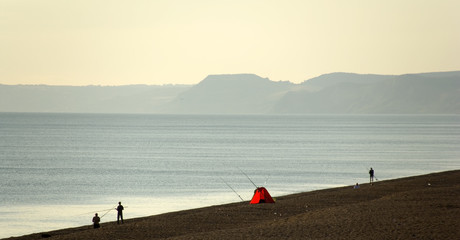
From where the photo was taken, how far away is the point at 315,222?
2411 centimetres

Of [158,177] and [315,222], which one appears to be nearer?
[315,222]

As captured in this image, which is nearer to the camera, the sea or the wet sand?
the wet sand

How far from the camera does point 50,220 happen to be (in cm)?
3381

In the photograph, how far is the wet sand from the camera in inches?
852

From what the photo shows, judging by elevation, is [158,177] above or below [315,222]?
above

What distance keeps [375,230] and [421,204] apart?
19.5 ft

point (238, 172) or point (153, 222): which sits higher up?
point (238, 172)

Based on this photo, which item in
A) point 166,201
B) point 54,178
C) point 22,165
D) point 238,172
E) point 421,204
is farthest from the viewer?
point 22,165

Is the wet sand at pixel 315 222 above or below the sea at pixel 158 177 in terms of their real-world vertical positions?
below

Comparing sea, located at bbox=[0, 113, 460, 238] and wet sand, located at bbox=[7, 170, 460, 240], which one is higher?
sea, located at bbox=[0, 113, 460, 238]

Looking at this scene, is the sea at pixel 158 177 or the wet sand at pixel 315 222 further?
the sea at pixel 158 177

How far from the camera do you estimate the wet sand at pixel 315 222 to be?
21.6 meters

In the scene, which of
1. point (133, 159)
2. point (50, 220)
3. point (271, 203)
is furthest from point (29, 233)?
point (133, 159)

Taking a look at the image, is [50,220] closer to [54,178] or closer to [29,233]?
[29,233]
